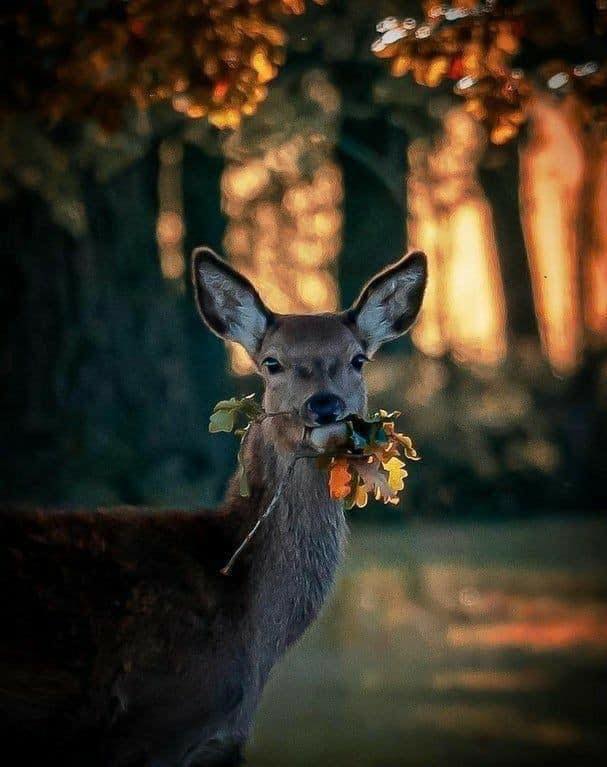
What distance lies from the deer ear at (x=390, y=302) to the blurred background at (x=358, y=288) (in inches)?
80.5

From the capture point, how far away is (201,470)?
16.8m

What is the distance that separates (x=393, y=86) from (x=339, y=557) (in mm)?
12964

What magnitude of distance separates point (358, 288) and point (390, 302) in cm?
1618

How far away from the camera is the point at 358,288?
915 inches

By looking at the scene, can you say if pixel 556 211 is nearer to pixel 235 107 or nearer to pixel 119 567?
pixel 235 107

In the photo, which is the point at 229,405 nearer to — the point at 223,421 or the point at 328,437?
the point at 223,421

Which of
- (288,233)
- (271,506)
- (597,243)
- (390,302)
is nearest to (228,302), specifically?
(390,302)

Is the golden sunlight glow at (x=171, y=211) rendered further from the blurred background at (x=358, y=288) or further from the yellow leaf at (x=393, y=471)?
the yellow leaf at (x=393, y=471)

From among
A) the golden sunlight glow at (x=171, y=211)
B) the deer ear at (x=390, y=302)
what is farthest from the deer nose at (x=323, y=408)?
the golden sunlight glow at (x=171, y=211)

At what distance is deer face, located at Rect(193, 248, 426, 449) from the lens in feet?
21.0

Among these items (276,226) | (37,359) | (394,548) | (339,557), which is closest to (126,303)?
(37,359)

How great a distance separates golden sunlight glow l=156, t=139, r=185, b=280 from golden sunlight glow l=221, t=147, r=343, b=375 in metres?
0.85

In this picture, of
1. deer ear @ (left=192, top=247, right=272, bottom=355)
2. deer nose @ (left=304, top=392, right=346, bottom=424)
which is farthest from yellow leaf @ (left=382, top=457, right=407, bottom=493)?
deer ear @ (left=192, top=247, right=272, bottom=355)

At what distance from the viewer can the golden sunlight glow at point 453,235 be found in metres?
21.9
